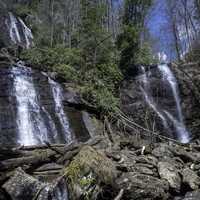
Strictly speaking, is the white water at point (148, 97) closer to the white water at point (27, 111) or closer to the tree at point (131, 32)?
the tree at point (131, 32)

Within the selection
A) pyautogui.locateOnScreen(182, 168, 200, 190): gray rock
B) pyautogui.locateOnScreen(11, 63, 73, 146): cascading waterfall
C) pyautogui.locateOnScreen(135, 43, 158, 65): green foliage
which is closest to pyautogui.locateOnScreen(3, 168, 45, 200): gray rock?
pyautogui.locateOnScreen(182, 168, 200, 190): gray rock

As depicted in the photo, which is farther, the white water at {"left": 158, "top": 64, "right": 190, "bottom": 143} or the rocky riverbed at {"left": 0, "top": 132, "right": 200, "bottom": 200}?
the white water at {"left": 158, "top": 64, "right": 190, "bottom": 143}

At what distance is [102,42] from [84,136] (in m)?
9.82

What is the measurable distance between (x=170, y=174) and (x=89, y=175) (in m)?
2.86

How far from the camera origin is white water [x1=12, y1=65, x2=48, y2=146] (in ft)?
53.0

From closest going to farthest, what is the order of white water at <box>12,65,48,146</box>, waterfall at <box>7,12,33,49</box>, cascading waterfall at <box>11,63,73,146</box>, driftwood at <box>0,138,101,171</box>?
driftwood at <box>0,138,101,171</box> < white water at <box>12,65,48,146</box> < cascading waterfall at <box>11,63,73,146</box> < waterfall at <box>7,12,33,49</box>

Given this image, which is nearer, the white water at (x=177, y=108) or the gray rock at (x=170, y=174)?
the gray rock at (x=170, y=174)

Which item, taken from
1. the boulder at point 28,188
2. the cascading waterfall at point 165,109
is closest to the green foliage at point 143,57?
the cascading waterfall at point 165,109

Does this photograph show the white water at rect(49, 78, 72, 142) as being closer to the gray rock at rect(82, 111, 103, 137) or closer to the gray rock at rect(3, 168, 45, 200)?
the gray rock at rect(82, 111, 103, 137)

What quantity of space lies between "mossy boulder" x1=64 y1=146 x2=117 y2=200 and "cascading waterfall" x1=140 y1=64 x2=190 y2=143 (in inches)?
416

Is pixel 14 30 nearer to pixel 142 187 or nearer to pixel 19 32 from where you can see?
pixel 19 32

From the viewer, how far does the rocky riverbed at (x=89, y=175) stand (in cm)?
935

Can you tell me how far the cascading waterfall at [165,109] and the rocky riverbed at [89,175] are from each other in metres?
8.10

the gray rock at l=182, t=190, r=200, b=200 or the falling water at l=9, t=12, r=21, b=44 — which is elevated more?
the falling water at l=9, t=12, r=21, b=44
